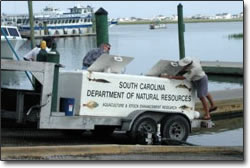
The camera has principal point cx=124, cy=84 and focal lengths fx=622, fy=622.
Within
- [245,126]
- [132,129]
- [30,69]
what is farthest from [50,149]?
[245,126]

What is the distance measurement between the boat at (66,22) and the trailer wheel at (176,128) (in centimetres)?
7798

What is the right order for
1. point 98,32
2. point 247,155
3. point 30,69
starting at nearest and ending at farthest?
point 247,155
point 30,69
point 98,32

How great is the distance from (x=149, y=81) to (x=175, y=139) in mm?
1112

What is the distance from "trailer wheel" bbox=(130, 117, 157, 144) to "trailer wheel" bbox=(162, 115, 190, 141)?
26 centimetres

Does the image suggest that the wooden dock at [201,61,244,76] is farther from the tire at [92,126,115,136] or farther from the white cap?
the white cap

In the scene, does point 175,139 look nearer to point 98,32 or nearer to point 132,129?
point 132,129

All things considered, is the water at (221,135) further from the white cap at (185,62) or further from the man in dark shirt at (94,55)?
the man in dark shirt at (94,55)

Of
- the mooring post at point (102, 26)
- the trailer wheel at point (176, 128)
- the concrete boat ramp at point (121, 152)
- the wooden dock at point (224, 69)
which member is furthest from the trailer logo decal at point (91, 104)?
the wooden dock at point (224, 69)

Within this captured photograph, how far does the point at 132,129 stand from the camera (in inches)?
389

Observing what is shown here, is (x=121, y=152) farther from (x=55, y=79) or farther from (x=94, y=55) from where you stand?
(x=94, y=55)

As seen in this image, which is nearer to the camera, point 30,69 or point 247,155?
point 247,155

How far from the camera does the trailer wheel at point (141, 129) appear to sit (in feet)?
32.5

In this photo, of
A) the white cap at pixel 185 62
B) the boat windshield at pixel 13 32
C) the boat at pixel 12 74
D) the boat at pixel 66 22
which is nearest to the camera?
the white cap at pixel 185 62

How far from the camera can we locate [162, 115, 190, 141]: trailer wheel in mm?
10234
